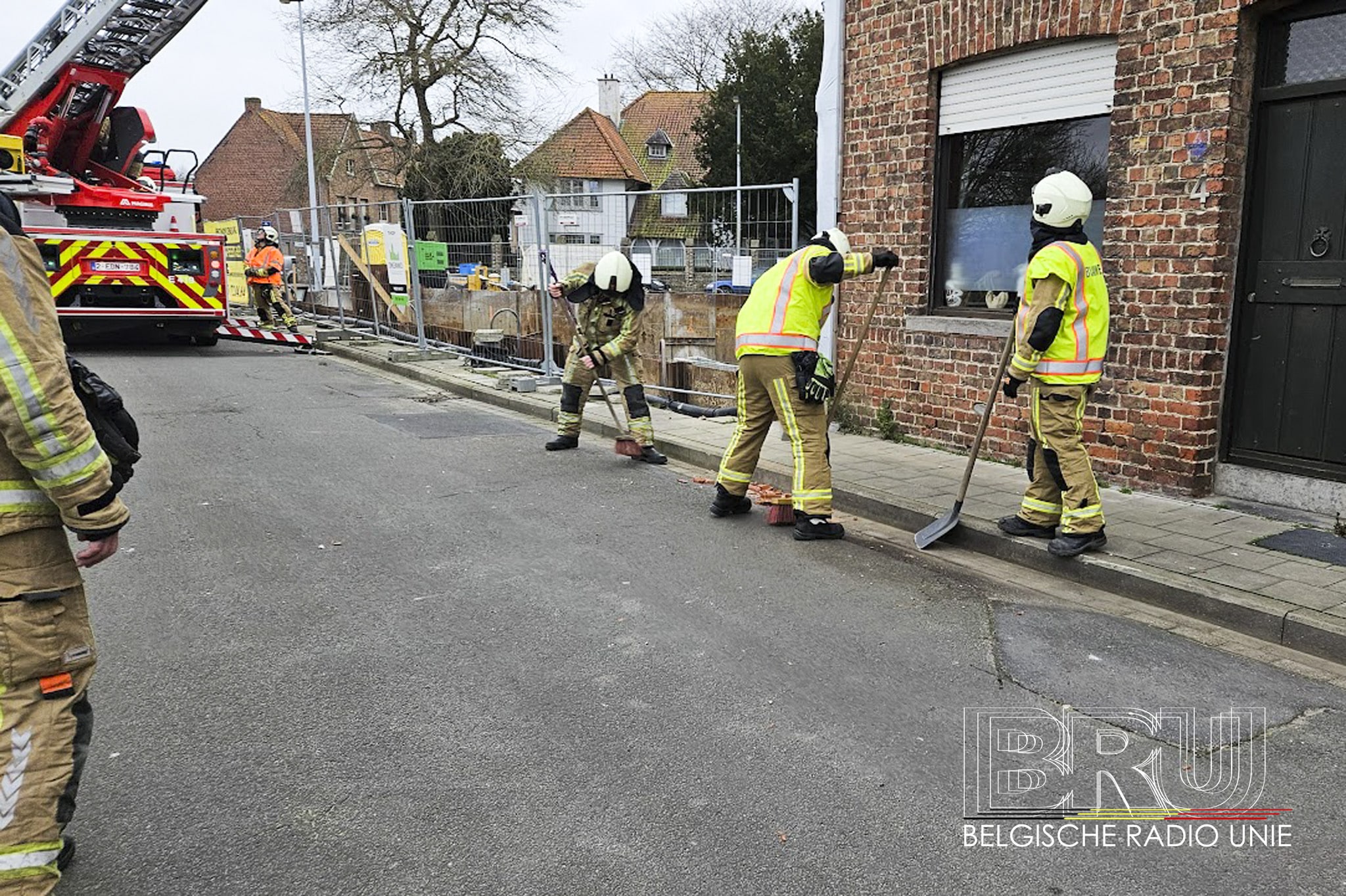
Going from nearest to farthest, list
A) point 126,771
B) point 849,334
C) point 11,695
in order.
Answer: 1. point 11,695
2. point 126,771
3. point 849,334

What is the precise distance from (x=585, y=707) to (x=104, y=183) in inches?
524

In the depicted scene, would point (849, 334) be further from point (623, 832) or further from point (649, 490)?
point (623, 832)

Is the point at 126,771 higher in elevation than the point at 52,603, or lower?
lower

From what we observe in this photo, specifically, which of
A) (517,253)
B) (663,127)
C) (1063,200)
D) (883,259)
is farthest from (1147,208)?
(663,127)

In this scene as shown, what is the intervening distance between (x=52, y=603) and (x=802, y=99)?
37.8 metres

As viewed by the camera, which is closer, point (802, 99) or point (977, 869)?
point (977, 869)

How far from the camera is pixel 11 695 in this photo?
2355 millimetres

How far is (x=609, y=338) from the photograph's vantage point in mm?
8383

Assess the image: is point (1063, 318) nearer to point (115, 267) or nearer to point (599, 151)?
point (115, 267)

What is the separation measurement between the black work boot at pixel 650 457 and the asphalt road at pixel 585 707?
1.63m

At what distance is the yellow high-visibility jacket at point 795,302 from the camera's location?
5762 millimetres

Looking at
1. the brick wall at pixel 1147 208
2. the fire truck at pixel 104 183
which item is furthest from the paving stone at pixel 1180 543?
the fire truck at pixel 104 183

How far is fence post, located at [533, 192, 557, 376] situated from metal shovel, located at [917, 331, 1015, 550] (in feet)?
19.6

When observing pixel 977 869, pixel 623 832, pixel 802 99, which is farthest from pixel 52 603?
pixel 802 99
